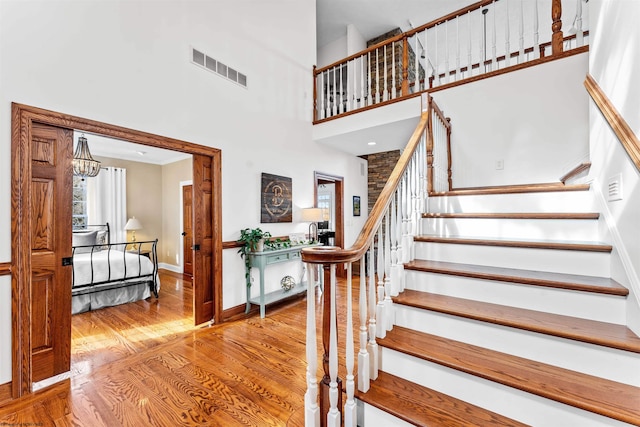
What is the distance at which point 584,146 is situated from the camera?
2.92m

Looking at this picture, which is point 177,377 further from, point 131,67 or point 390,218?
point 131,67

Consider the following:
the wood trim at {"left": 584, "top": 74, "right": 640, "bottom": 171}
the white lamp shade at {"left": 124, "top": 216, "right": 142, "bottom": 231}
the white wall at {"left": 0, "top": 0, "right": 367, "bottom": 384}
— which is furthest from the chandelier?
the wood trim at {"left": 584, "top": 74, "right": 640, "bottom": 171}

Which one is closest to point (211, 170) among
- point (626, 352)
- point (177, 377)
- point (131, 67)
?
point (131, 67)

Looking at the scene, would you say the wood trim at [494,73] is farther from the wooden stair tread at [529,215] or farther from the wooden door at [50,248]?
the wooden door at [50,248]

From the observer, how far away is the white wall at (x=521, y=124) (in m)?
2.94

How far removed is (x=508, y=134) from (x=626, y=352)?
2.87 m

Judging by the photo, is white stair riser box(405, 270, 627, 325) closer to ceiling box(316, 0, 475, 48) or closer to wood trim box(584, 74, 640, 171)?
wood trim box(584, 74, 640, 171)

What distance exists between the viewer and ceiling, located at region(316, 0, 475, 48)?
200 inches

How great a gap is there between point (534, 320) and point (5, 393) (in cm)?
331

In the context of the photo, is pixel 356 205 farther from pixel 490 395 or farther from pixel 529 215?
pixel 490 395

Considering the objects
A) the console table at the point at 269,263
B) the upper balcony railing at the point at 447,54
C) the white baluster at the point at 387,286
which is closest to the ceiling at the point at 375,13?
the upper balcony railing at the point at 447,54

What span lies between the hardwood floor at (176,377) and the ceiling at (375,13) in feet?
18.4

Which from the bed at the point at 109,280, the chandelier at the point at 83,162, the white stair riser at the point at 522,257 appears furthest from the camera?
the chandelier at the point at 83,162

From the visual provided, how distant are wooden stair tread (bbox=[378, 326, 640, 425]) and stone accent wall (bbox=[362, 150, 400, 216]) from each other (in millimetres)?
5016
